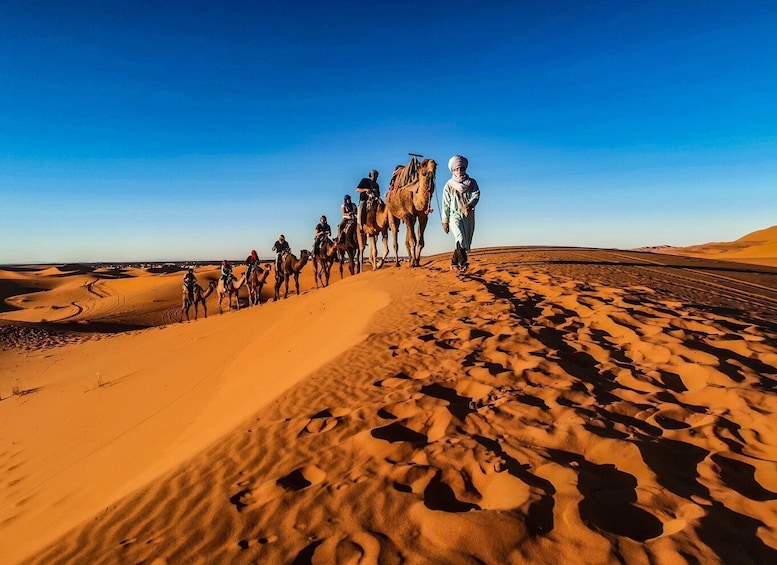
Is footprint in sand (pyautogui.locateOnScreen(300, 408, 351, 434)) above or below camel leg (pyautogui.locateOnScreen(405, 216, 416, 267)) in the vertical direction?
below

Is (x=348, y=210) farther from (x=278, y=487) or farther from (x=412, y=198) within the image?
(x=278, y=487)

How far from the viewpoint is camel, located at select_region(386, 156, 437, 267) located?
1181 centimetres

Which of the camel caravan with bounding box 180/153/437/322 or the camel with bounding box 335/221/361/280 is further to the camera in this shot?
the camel with bounding box 335/221/361/280

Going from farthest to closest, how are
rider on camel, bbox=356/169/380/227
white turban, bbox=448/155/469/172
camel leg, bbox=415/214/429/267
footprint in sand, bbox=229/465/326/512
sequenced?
rider on camel, bbox=356/169/380/227
camel leg, bbox=415/214/429/267
white turban, bbox=448/155/469/172
footprint in sand, bbox=229/465/326/512

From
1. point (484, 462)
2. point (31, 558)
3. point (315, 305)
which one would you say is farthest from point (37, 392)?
point (484, 462)

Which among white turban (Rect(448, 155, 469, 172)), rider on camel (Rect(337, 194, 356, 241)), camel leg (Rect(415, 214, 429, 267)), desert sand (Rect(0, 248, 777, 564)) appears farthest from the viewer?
rider on camel (Rect(337, 194, 356, 241))

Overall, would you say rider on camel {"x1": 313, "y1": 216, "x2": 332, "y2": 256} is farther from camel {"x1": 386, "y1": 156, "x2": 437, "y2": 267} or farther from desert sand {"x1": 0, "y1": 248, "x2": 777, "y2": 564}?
desert sand {"x1": 0, "y1": 248, "x2": 777, "y2": 564}

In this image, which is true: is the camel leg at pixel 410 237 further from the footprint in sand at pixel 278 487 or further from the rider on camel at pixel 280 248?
the footprint in sand at pixel 278 487

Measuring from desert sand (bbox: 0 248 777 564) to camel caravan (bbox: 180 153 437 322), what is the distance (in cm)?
529

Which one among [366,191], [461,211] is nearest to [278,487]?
[461,211]

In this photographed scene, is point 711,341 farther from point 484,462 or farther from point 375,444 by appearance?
point 375,444

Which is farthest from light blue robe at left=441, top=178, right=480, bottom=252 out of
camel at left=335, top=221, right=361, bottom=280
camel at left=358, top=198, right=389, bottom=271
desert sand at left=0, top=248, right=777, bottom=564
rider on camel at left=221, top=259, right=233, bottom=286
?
rider on camel at left=221, top=259, right=233, bottom=286

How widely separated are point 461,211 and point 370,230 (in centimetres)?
692

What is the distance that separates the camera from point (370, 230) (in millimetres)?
17266
